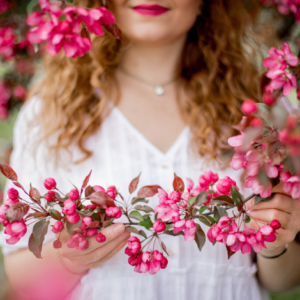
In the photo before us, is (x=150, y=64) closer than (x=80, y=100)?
No

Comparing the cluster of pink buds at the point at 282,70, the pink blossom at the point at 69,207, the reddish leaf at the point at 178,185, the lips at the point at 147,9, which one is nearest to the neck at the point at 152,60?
the lips at the point at 147,9

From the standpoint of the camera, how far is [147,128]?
4.13 ft

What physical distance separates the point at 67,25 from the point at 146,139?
2.25 feet

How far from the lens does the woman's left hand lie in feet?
2.25

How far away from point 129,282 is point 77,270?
7.5 inches

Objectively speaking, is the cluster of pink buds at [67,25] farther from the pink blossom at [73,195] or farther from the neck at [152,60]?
the neck at [152,60]

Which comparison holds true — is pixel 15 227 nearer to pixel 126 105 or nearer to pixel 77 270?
pixel 77 270

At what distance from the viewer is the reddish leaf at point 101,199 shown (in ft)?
2.03

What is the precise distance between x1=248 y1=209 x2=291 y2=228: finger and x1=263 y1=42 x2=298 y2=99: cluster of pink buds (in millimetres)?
266

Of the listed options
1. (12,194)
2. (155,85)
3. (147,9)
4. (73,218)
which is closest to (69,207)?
(73,218)

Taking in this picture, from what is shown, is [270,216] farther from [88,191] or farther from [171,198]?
[88,191]

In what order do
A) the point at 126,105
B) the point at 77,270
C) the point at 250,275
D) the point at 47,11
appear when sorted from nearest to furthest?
the point at 47,11
the point at 77,270
the point at 250,275
the point at 126,105

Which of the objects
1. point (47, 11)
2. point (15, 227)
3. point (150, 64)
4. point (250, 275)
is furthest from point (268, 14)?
point (15, 227)

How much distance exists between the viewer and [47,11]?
588mm
